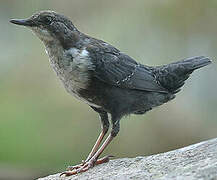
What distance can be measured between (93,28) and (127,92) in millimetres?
7274

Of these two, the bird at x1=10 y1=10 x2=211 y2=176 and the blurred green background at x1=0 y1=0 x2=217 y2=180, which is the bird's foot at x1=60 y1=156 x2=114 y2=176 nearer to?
the bird at x1=10 y1=10 x2=211 y2=176

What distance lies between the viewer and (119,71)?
Answer: 598cm

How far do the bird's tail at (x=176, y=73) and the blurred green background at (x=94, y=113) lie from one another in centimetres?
371

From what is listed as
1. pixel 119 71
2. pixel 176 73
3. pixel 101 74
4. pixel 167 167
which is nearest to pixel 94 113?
pixel 176 73

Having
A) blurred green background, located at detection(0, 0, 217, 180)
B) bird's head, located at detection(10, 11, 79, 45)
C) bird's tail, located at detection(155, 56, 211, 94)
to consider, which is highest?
bird's head, located at detection(10, 11, 79, 45)

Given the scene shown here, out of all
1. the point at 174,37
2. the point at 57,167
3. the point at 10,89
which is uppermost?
the point at 174,37

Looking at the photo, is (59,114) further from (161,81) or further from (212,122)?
(161,81)

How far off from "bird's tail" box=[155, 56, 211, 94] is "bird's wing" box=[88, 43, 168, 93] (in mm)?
81

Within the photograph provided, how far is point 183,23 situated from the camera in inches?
489

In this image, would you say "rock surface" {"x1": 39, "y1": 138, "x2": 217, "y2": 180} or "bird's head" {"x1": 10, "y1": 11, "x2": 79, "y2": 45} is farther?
"bird's head" {"x1": 10, "y1": 11, "x2": 79, "y2": 45}

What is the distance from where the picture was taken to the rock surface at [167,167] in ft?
14.3

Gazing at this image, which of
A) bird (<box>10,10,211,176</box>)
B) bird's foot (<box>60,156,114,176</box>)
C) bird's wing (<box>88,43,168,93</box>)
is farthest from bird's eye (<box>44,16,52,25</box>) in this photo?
bird's foot (<box>60,156,114,176</box>)

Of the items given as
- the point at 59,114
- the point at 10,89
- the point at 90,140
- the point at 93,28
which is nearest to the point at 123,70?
the point at 90,140

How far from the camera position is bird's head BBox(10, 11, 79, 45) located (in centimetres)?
541
